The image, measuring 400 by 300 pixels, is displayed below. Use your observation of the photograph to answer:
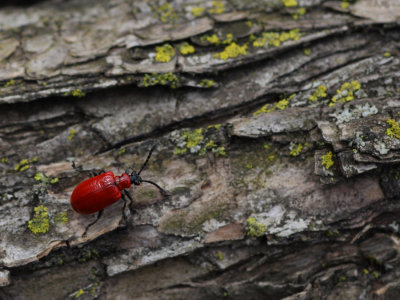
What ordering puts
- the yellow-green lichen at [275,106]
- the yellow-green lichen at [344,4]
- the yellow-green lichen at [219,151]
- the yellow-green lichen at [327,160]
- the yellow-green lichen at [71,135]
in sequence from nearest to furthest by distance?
the yellow-green lichen at [327,160] < the yellow-green lichen at [219,151] < the yellow-green lichen at [275,106] < the yellow-green lichen at [71,135] < the yellow-green lichen at [344,4]

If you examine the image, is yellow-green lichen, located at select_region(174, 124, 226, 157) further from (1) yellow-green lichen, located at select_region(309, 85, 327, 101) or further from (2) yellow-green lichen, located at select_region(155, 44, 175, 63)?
(1) yellow-green lichen, located at select_region(309, 85, 327, 101)

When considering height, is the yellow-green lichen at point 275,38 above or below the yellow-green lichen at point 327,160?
above

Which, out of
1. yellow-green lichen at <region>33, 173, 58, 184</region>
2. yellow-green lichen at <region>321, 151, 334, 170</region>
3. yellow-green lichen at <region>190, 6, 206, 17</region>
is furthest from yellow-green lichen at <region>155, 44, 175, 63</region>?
yellow-green lichen at <region>321, 151, 334, 170</region>

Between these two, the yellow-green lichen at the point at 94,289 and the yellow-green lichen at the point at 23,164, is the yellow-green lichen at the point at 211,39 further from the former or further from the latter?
the yellow-green lichen at the point at 94,289

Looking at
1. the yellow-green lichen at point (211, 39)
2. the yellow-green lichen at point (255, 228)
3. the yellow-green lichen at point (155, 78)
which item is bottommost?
the yellow-green lichen at point (255, 228)

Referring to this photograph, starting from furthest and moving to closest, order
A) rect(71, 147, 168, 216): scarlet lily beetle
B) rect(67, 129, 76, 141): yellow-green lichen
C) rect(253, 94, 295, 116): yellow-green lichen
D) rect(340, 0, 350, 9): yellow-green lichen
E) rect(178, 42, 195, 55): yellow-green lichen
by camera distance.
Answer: rect(340, 0, 350, 9): yellow-green lichen < rect(178, 42, 195, 55): yellow-green lichen < rect(67, 129, 76, 141): yellow-green lichen < rect(253, 94, 295, 116): yellow-green lichen < rect(71, 147, 168, 216): scarlet lily beetle

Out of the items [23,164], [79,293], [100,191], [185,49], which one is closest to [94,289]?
[79,293]

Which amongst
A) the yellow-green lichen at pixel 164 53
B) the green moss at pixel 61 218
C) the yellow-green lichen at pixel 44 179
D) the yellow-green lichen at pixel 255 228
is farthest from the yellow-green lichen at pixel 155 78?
the yellow-green lichen at pixel 255 228
